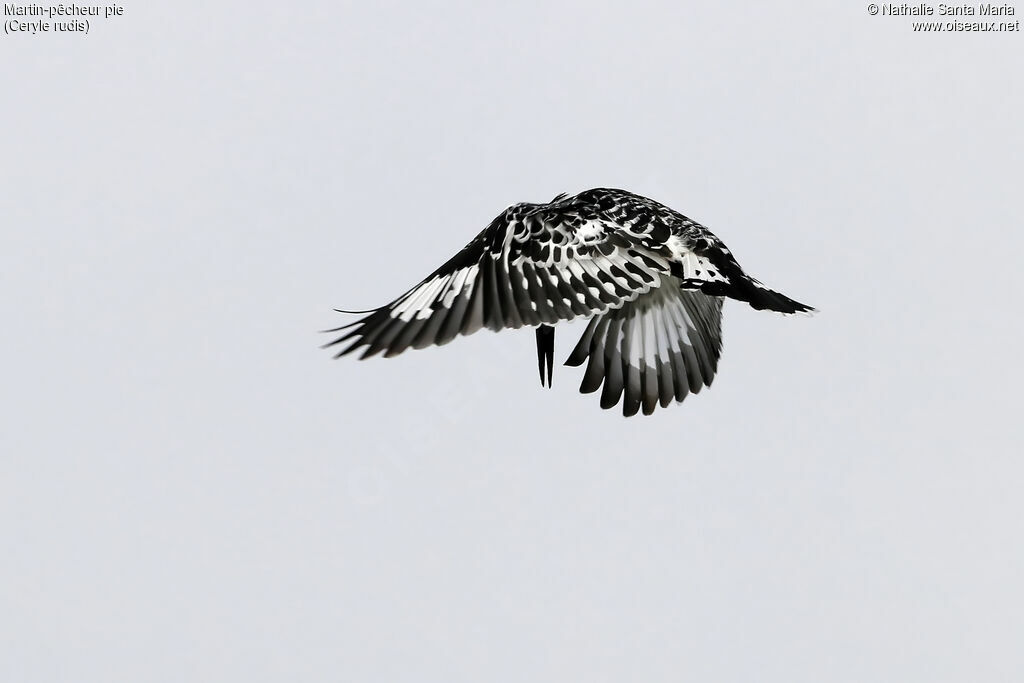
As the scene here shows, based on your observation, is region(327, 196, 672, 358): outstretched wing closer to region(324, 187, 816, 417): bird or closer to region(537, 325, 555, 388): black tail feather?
region(324, 187, 816, 417): bird

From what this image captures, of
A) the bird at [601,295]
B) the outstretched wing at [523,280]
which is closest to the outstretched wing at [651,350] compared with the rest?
the bird at [601,295]

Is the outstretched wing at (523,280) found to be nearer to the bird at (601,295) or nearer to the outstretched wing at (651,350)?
the bird at (601,295)

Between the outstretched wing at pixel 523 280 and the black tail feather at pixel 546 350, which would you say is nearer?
the outstretched wing at pixel 523 280

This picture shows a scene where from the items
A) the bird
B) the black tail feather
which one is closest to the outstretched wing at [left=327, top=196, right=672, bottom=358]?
the bird

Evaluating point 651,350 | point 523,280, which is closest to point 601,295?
point 523,280

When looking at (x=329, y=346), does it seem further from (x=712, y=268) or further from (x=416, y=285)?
(x=712, y=268)

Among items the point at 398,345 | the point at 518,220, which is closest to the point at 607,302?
the point at 518,220
